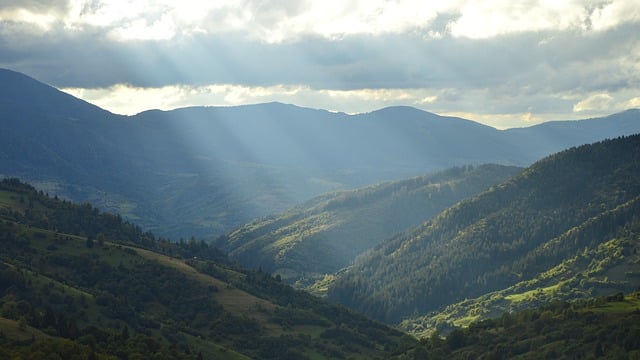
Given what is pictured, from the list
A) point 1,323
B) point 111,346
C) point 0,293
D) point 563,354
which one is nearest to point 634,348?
point 563,354

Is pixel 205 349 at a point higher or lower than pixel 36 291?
lower

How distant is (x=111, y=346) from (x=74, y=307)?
68.7 meters

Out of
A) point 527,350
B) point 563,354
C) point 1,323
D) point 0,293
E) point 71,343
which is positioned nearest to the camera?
point 71,343

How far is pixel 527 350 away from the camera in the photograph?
516ft

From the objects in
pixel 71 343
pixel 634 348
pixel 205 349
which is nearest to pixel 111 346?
pixel 71 343

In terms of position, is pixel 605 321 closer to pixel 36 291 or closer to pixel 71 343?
pixel 71 343

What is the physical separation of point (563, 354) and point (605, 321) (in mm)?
14838

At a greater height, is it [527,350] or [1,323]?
[1,323]

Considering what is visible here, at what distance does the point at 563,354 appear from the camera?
477 feet

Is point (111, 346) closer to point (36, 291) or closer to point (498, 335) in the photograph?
point (36, 291)

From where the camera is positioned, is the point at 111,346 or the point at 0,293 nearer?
the point at 111,346

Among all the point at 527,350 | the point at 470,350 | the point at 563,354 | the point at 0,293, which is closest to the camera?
the point at 563,354

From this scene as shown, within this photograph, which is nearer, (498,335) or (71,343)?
(71,343)

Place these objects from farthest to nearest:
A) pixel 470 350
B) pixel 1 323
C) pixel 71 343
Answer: pixel 470 350, pixel 1 323, pixel 71 343
